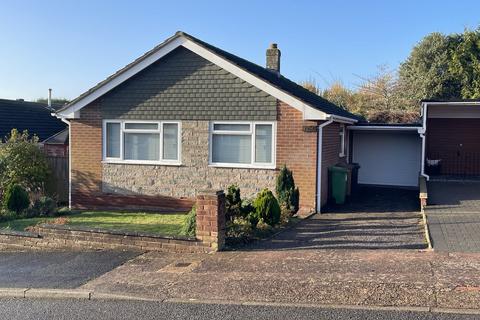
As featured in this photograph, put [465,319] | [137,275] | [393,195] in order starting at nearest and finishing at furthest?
[465,319] → [137,275] → [393,195]

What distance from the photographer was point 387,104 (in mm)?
36719

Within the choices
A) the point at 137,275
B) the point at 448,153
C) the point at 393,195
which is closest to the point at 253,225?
the point at 137,275

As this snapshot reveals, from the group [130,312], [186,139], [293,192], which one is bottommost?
[130,312]

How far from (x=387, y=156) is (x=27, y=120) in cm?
1649

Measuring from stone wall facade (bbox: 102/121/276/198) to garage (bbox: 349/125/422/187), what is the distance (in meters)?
6.97

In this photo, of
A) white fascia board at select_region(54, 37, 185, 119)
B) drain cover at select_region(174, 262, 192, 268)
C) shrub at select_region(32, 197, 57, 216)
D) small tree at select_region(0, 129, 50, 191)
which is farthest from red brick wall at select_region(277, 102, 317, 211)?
small tree at select_region(0, 129, 50, 191)

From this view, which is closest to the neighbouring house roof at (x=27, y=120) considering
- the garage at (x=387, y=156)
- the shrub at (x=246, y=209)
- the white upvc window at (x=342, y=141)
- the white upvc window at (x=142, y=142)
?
the white upvc window at (x=142, y=142)

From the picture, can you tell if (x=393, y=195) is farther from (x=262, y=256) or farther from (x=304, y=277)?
(x=304, y=277)

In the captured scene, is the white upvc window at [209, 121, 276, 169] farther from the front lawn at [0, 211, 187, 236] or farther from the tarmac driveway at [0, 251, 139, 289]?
the tarmac driveway at [0, 251, 139, 289]

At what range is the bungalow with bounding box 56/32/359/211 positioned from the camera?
14.0 m

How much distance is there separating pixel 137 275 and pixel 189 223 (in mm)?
2278

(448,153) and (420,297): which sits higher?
(448,153)

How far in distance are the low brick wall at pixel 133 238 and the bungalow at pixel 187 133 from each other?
16.4ft

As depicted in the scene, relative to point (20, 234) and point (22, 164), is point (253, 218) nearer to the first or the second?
point (20, 234)
